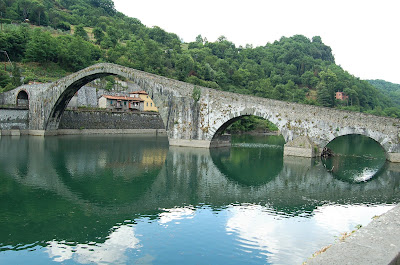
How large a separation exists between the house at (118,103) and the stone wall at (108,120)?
4.39 metres

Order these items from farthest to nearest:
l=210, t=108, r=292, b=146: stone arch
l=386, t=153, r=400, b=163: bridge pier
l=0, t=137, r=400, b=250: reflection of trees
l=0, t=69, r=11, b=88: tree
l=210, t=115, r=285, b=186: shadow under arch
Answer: l=0, t=69, r=11, b=88: tree → l=210, t=108, r=292, b=146: stone arch → l=386, t=153, r=400, b=163: bridge pier → l=210, t=115, r=285, b=186: shadow under arch → l=0, t=137, r=400, b=250: reflection of trees

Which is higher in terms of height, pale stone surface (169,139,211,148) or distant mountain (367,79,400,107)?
distant mountain (367,79,400,107)

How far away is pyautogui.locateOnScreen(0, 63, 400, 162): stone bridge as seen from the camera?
26.9 m

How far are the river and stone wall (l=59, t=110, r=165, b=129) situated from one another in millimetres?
24353

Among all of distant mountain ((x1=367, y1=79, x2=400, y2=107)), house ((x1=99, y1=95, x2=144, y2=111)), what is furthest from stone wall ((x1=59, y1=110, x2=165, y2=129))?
distant mountain ((x1=367, y1=79, x2=400, y2=107))

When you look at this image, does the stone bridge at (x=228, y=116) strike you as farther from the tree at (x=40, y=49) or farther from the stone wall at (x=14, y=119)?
the tree at (x=40, y=49)

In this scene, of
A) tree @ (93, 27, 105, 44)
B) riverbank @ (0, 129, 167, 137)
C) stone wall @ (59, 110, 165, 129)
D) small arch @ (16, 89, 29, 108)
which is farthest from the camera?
tree @ (93, 27, 105, 44)

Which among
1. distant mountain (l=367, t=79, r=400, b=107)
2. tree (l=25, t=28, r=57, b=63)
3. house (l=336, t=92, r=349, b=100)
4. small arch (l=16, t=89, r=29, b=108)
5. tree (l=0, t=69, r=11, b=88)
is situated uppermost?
distant mountain (l=367, t=79, r=400, b=107)

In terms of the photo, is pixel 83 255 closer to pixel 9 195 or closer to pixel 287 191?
pixel 9 195

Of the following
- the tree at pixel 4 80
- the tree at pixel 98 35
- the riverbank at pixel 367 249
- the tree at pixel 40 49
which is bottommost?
the riverbank at pixel 367 249

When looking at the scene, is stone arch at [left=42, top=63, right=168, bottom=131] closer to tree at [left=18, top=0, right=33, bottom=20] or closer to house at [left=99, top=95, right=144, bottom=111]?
house at [left=99, top=95, right=144, bottom=111]

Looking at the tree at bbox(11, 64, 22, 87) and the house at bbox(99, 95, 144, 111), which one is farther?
the house at bbox(99, 95, 144, 111)

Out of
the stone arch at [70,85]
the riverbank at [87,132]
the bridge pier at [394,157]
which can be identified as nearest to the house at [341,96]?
the riverbank at [87,132]

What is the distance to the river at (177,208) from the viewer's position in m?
9.41
